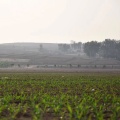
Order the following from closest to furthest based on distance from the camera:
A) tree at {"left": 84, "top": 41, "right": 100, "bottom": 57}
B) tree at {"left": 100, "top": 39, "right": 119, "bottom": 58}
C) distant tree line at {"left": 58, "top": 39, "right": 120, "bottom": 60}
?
distant tree line at {"left": 58, "top": 39, "right": 120, "bottom": 60}
tree at {"left": 100, "top": 39, "right": 119, "bottom": 58}
tree at {"left": 84, "top": 41, "right": 100, "bottom": 57}

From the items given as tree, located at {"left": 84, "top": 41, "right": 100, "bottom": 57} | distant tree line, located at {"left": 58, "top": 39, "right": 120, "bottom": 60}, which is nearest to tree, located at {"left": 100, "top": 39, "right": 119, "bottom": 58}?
distant tree line, located at {"left": 58, "top": 39, "right": 120, "bottom": 60}

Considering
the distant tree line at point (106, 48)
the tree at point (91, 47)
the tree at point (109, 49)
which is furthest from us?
the tree at point (91, 47)

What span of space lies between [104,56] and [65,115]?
430ft

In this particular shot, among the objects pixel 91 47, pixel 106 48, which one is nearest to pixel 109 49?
pixel 106 48

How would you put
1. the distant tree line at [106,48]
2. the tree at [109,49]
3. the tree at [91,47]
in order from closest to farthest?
the distant tree line at [106,48], the tree at [109,49], the tree at [91,47]

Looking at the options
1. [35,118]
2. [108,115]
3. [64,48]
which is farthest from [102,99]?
[64,48]

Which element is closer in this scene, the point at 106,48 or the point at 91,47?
the point at 91,47

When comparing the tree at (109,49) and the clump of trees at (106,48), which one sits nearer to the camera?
the clump of trees at (106,48)

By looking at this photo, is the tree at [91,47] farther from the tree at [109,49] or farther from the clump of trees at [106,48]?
the tree at [109,49]

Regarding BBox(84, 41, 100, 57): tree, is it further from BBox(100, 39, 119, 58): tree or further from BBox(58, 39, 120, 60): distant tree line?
BBox(100, 39, 119, 58): tree

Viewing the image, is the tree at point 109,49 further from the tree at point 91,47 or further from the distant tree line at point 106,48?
the tree at point 91,47

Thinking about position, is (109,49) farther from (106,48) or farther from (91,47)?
(91,47)

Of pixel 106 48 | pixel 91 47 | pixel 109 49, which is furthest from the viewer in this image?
pixel 106 48

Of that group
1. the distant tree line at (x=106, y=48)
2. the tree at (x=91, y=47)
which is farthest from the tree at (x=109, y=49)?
the tree at (x=91, y=47)
